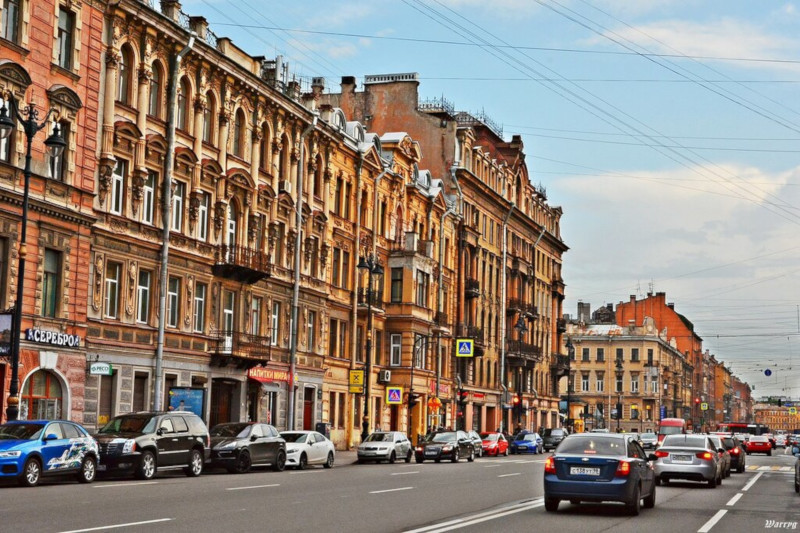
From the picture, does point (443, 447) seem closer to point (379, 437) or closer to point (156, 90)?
point (379, 437)

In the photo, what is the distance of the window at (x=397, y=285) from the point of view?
6228 centimetres

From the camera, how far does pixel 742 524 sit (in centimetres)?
1839

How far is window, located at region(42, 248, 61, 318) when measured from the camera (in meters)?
33.4

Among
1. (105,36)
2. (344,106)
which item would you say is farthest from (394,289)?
(105,36)

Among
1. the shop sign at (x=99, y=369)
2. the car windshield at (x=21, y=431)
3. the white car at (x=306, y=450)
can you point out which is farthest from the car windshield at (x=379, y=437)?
the car windshield at (x=21, y=431)

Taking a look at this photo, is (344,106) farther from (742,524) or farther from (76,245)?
(742,524)

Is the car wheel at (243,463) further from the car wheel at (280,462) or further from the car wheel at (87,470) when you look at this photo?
the car wheel at (87,470)

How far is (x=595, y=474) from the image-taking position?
1970 centimetres

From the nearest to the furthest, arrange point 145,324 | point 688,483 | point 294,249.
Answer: point 688,483
point 145,324
point 294,249

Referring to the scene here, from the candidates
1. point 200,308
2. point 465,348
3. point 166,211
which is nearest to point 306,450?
point 200,308

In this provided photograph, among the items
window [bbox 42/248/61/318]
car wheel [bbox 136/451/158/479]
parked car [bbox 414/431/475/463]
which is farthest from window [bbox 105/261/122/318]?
parked car [bbox 414/431/475/463]

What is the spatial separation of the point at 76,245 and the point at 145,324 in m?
4.98

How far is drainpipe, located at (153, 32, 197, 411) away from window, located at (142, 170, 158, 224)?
1.23 ft

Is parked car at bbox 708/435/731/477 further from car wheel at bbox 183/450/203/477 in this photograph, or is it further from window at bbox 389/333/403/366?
window at bbox 389/333/403/366
